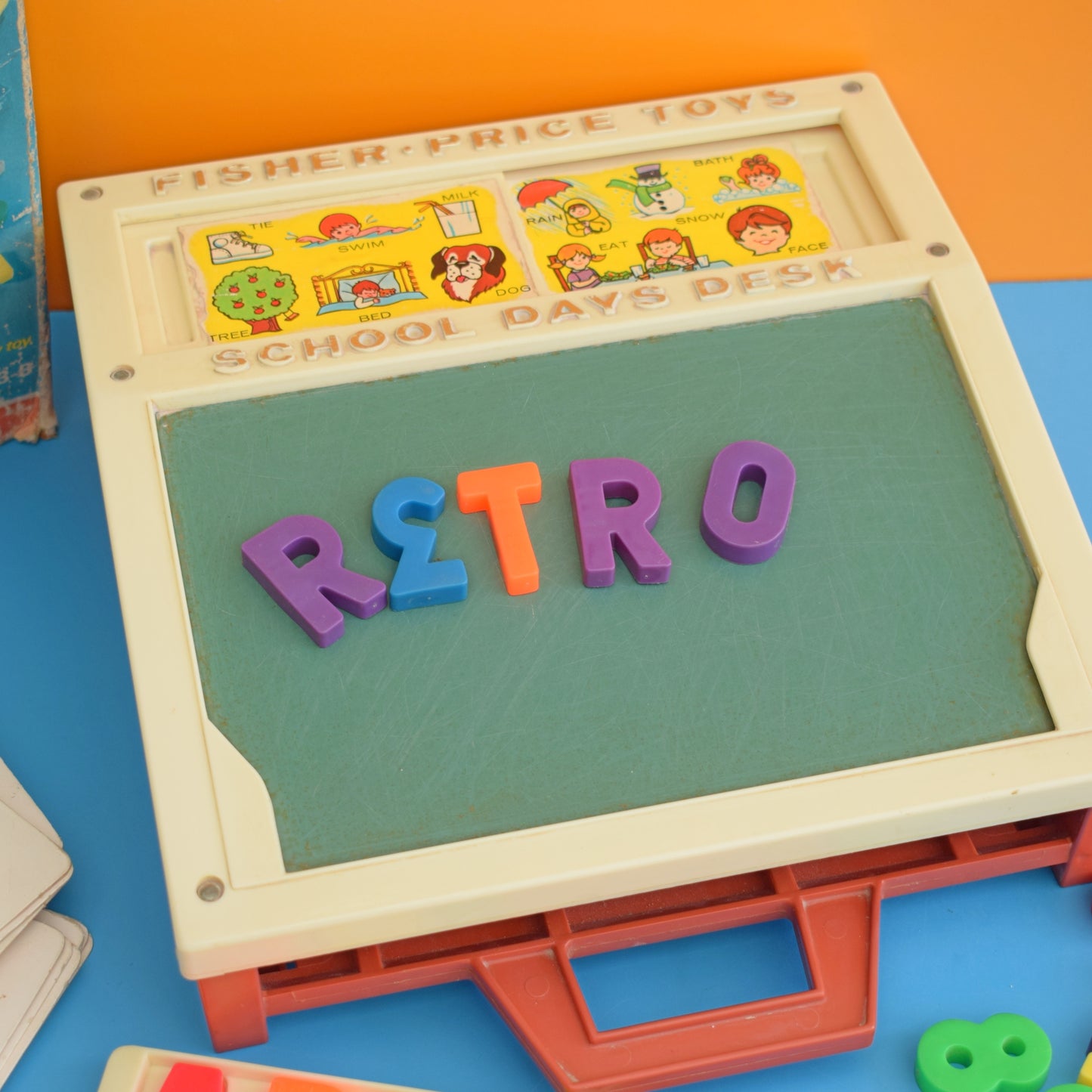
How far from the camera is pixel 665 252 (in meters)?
1.45

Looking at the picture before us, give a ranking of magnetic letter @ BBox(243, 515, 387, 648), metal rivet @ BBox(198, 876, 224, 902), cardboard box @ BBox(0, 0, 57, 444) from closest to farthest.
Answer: metal rivet @ BBox(198, 876, 224, 902) → magnetic letter @ BBox(243, 515, 387, 648) → cardboard box @ BBox(0, 0, 57, 444)

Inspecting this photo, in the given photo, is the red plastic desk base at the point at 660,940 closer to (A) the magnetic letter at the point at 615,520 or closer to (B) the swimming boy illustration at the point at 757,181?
(A) the magnetic letter at the point at 615,520

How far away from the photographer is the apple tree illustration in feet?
4.54

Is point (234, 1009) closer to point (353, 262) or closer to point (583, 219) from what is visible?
point (353, 262)

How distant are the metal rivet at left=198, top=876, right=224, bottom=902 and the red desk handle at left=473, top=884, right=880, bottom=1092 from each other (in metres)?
0.22

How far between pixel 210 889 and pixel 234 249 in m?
0.63

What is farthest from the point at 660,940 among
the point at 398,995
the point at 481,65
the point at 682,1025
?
the point at 481,65

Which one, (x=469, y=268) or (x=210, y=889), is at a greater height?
(x=469, y=268)

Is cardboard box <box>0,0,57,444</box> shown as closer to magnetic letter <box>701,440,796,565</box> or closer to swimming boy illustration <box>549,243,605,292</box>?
swimming boy illustration <box>549,243,605,292</box>

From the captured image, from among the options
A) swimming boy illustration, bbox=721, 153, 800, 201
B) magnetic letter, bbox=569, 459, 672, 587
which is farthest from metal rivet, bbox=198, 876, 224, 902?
swimming boy illustration, bbox=721, 153, 800, 201

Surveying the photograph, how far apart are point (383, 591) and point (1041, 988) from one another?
2.04ft

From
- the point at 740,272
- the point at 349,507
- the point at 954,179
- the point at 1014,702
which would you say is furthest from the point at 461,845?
the point at 954,179

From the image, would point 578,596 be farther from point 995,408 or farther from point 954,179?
point 954,179

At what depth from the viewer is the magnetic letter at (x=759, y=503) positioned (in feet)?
4.08
